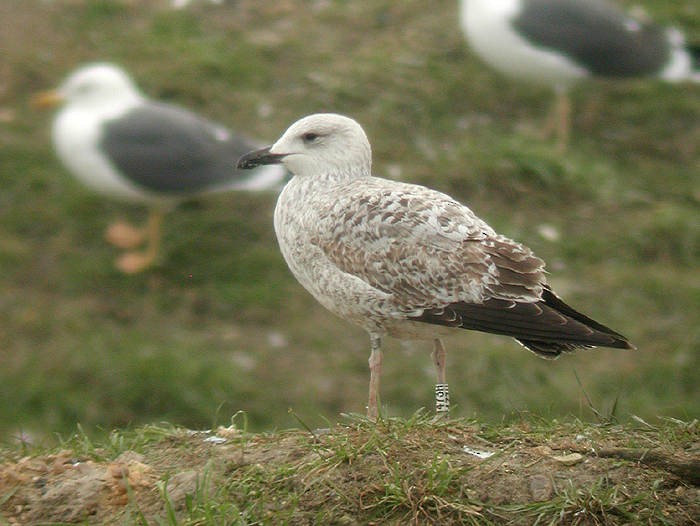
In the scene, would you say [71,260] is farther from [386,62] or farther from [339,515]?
[339,515]

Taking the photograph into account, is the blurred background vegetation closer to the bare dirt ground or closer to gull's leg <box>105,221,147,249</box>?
gull's leg <box>105,221,147,249</box>

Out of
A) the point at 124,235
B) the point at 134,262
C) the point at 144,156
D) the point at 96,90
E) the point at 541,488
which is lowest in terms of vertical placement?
the point at 134,262

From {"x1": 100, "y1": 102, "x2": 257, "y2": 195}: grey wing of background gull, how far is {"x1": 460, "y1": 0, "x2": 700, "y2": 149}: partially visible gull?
6.35 ft

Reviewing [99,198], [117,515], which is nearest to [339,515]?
[117,515]

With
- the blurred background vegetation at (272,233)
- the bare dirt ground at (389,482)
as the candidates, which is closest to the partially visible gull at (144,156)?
the blurred background vegetation at (272,233)

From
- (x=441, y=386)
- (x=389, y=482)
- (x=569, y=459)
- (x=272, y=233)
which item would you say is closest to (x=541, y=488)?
(x=569, y=459)

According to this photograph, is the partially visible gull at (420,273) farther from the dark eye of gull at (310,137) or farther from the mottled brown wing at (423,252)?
the dark eye of gull at (310,137)

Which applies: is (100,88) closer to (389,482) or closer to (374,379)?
(374,379)

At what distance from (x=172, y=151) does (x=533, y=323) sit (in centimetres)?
384

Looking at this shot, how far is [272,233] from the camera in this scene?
7324 millimetres

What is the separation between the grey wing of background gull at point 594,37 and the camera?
26.2 ft

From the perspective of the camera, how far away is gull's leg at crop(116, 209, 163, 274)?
23.2ft

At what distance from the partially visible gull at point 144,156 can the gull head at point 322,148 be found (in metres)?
2.76

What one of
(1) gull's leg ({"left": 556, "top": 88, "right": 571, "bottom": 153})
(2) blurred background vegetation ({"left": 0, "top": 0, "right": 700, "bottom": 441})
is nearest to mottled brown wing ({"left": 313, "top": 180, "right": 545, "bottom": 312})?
(2) blurred background vegetation ({"left": 0, "top": 0, "right": 700, "bottom": 441})
